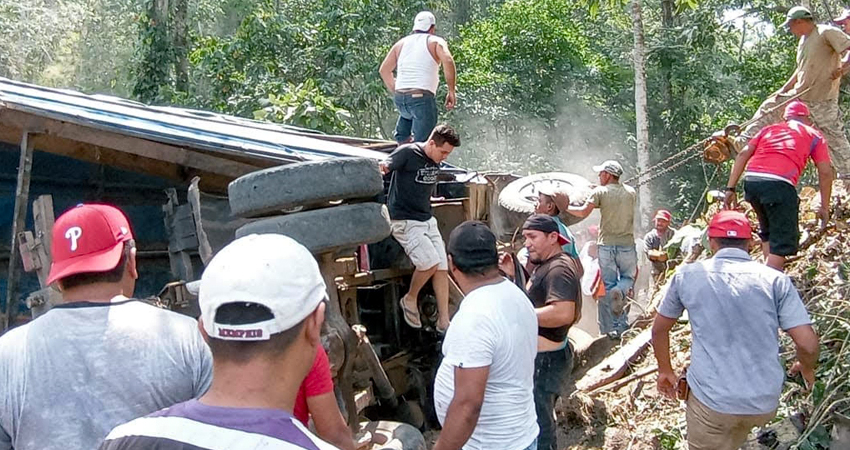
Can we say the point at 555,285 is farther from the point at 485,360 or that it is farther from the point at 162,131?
the point at 162,131

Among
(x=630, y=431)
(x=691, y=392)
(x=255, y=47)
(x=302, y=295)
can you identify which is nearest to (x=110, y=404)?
(x=302, y=295)

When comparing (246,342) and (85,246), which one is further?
(85,246)

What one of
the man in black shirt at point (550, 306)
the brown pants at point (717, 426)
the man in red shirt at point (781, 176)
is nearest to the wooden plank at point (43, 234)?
the man in black shirt at point (550, 306)

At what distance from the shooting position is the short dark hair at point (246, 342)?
5.25 ft

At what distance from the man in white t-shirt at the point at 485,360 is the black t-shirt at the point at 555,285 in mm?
1046

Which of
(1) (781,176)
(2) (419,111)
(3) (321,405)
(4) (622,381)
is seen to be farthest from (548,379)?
(2) (419,111)

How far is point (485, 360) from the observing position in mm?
3324

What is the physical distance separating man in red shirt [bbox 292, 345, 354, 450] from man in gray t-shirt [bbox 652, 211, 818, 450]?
242 centimetres

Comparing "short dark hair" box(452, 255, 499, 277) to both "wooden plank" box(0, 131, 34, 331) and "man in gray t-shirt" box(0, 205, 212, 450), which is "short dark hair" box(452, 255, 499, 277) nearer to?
"man in gray t-shirt" box(0, 205, 212, 450)

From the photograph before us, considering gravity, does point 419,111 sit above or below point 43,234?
above

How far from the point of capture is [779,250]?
6297 millimetres

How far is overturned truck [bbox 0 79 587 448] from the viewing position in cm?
420

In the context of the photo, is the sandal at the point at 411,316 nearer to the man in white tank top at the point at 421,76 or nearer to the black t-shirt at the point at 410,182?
the black t-shirt at the point at 410,182

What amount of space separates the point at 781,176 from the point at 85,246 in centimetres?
538
